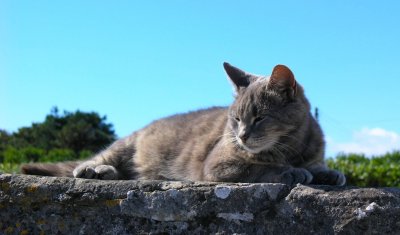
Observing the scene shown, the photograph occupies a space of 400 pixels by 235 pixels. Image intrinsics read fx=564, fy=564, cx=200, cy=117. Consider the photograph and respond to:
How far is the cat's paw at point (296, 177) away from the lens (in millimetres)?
2885

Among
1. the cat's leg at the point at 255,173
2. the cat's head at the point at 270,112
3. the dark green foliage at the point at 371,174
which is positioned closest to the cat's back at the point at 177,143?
the cat's leg at the point at 255,173

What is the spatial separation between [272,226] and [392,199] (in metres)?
0.49

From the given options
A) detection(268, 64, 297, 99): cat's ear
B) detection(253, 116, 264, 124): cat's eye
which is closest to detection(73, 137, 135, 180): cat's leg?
detection(253, 116, 264, 124): cat's eye

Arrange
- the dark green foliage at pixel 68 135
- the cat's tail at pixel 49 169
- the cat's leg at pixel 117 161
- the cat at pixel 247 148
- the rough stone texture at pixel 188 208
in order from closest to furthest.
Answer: the rough stone texture at pixel 188 208
the cat at pixel 247 148
the cat's tail at pixel 49 169
the cat's leg at pixel 117 161
the dark green foliage at pixel 68 135

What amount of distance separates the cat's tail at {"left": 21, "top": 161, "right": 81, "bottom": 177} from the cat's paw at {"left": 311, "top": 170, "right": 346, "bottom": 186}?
170 centimetres

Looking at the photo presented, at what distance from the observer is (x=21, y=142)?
14.2 metres

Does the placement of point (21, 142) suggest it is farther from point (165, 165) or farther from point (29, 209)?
point (29, 209)

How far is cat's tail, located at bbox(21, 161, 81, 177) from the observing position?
362cm

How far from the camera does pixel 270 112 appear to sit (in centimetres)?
330

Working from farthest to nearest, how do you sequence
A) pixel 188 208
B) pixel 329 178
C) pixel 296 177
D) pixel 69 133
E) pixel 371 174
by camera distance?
pixel 69 133 → pixel 371 174 → pixel 329 178 → pixel 296 177 → pixel 188 208

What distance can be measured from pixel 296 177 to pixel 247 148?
0.47 m

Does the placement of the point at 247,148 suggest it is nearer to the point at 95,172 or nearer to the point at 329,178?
the point at 329,178

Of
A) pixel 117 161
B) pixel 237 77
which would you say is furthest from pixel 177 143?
pixel 237 77

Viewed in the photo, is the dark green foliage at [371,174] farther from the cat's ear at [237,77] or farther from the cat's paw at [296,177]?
the cat's paw at [296,177]
